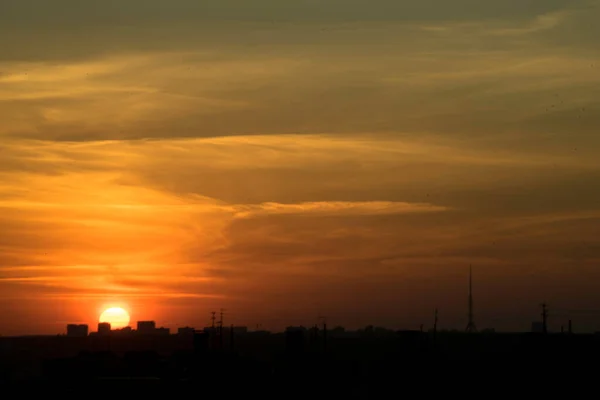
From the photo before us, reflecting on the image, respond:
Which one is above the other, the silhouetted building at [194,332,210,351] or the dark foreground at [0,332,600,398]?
the silhouetted building at [194,332,210,351]

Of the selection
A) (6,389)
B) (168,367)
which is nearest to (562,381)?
(168,367)

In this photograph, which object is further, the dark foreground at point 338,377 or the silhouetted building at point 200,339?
the silhouetted building at point 200,339

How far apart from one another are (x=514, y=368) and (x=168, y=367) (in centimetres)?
2891

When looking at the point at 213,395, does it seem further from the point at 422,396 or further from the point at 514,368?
the point at 514,368

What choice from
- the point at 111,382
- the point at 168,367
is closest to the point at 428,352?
the point at 168,367

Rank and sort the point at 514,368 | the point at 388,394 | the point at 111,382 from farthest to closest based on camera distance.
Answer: the point at 514,368
the point at 388,394
the point at 111,382

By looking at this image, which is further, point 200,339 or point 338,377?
point 200,339

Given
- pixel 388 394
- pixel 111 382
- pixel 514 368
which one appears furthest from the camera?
pixel 514 368

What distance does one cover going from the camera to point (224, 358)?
94.7 meters

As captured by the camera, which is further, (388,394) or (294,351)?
(294,351)

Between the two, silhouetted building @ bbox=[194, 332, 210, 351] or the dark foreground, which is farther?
silhouetted building @ bbox=[194, 332, 210, 351]

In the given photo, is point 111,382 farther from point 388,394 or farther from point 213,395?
point 388,394

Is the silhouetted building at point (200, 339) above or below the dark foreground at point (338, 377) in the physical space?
above

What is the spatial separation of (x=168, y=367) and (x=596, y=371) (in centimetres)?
3516
